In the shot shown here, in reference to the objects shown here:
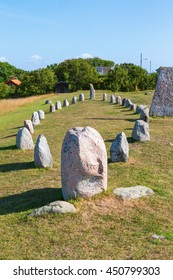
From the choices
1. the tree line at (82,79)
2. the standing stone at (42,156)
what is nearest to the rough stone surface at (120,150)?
the standing stone at (42,156)

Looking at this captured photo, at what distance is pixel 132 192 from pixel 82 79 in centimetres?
5004

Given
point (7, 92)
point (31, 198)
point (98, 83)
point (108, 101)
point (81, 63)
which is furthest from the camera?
point (7, 92)

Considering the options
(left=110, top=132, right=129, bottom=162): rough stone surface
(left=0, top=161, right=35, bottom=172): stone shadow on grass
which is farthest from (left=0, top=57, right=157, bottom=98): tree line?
(left=110, top=132, right=129, bottom=162): rough stone surface

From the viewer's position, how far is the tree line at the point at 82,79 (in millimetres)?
51125

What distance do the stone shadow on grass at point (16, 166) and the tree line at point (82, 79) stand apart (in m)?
37.7

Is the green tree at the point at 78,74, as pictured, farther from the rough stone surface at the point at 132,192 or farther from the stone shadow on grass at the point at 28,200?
the rough stone surface at the point at 132,192

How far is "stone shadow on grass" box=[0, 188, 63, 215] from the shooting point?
8.69 metres

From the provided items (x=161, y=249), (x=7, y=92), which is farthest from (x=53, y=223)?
(x=7, y=92)

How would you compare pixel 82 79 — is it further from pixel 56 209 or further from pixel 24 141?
pixel 56 209

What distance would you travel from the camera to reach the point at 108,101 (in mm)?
32438

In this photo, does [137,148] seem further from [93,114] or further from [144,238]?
[93,114]

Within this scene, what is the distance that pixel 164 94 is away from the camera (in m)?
20.8

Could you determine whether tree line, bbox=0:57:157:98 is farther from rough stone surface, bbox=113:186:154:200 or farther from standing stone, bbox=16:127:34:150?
rough stone surface, bbox=113:186:154:200
